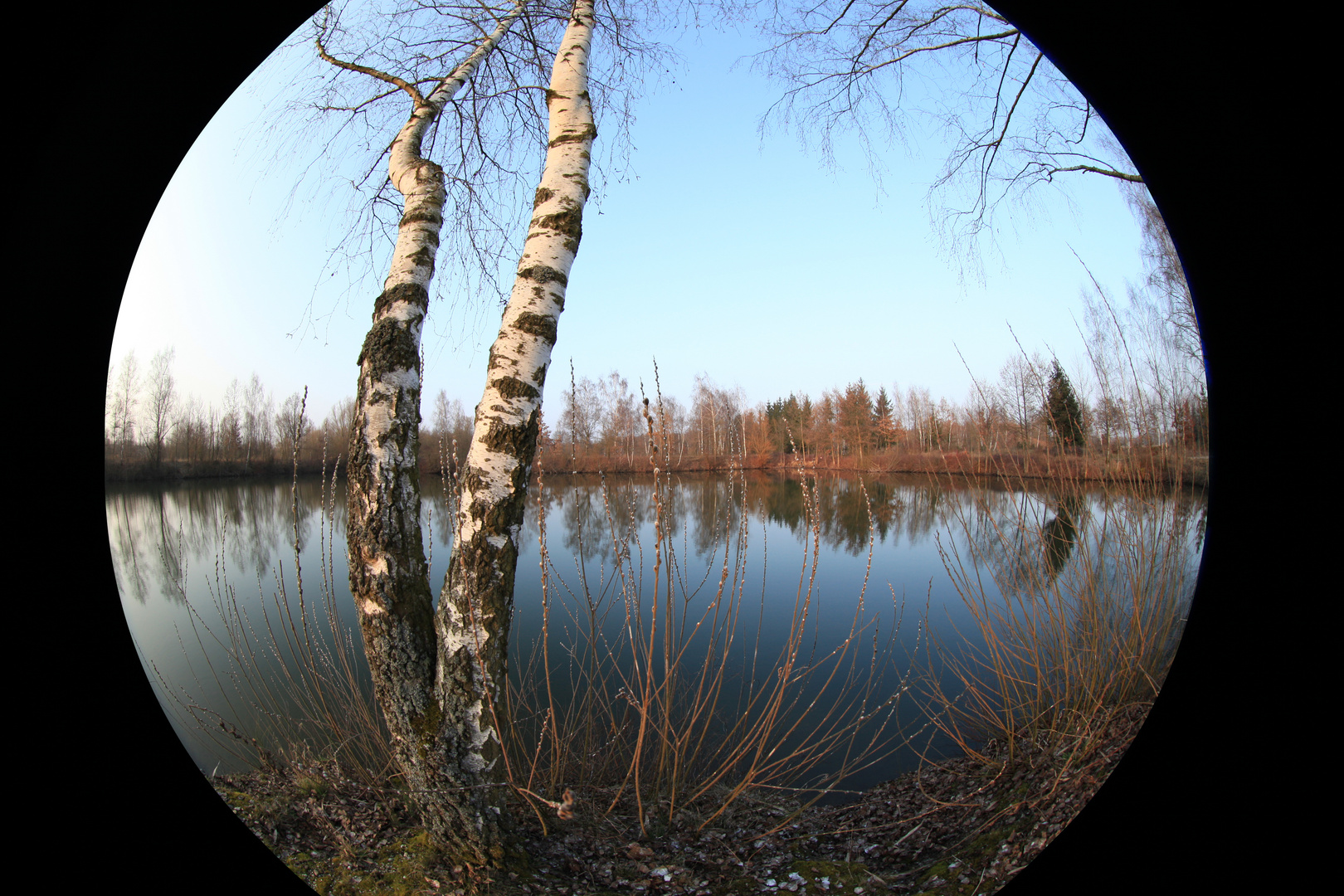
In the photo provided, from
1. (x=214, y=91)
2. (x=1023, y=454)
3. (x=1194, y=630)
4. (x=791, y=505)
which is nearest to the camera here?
(x=1194, y=630)

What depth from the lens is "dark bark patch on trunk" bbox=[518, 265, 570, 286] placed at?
1.58 metres

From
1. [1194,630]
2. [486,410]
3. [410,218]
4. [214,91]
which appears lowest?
[1194,630]

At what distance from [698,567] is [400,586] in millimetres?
4950

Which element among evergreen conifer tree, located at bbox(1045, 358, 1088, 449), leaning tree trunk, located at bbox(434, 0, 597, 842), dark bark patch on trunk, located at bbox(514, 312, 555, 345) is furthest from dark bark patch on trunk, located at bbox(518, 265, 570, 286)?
evergreen conifer tree, located at bbox(1045, 358, 1088, 449)

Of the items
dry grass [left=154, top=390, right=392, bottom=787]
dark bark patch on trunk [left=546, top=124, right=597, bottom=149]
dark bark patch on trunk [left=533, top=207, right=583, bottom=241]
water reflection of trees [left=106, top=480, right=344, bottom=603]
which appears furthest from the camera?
water reflection of trees [left=106, top=480, right=344, bottom=603]

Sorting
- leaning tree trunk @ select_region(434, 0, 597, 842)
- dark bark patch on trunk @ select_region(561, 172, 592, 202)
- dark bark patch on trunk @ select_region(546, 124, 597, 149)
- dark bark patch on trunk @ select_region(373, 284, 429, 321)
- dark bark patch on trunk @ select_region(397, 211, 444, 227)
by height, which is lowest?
leaning tree trunk @ select_region(434, 0, 597, 842)

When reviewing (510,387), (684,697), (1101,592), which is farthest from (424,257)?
(1101,592)

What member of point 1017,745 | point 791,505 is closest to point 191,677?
point 1017,745

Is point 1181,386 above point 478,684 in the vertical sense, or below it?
above

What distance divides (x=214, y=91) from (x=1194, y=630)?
11.0 feet

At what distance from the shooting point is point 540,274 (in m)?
1.58

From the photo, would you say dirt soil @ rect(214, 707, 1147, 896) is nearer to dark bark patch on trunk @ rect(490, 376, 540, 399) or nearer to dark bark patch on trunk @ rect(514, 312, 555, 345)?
dark bark patch on trunk @ rect(490, 376, 540, 399)

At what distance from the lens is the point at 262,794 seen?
1.97 m

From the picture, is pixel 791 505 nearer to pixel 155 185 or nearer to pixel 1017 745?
pixel 1017 745
